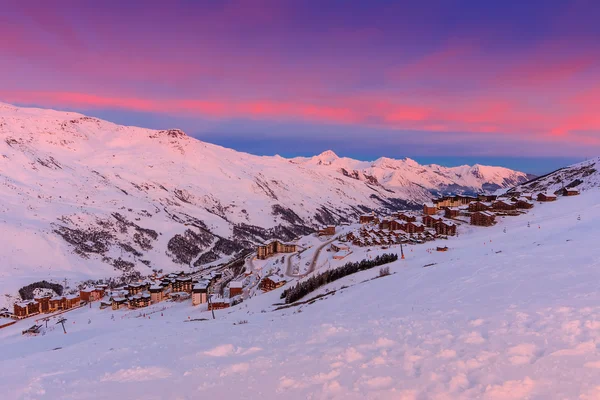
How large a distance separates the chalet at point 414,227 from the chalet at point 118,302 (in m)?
65.1

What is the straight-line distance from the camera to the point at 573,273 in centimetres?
1794

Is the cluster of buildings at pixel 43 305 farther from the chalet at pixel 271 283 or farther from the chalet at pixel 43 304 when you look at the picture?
the chalet at pixel 271 283

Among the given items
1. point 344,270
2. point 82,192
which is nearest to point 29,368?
point 344,270

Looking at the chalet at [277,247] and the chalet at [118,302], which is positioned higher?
the chalet at [277,247]

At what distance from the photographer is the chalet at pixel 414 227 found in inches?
3139

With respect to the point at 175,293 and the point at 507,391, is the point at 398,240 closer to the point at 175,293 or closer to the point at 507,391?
the point at 175,293

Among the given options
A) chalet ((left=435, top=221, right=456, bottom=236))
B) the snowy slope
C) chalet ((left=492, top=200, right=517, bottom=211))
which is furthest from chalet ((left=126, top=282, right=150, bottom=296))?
chalet ((left=492, top=200, right=517, bottom=211))

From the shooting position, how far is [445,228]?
75938 millimetres

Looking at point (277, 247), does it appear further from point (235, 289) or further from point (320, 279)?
point (320, 279)

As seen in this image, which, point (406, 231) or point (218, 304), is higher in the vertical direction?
point (406, 231)

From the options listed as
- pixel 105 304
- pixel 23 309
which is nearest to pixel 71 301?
pixel 23 309

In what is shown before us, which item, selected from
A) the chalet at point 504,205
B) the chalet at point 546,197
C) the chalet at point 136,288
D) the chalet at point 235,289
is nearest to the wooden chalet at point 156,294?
the chalet at point 136,288

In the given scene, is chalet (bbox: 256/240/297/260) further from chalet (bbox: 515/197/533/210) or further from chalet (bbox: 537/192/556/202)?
chalet (bbox: 537/192/556/202)

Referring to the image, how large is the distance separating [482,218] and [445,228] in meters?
8.33
